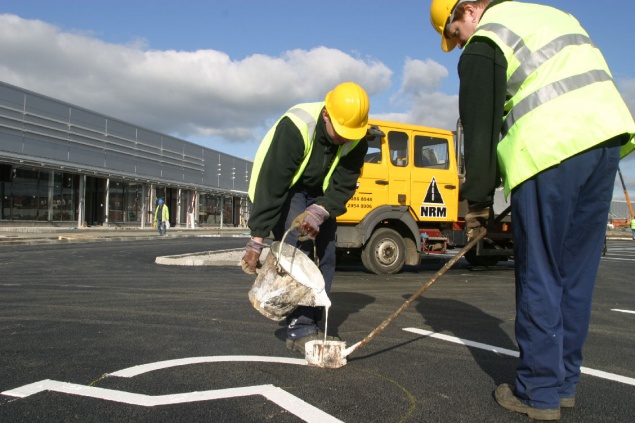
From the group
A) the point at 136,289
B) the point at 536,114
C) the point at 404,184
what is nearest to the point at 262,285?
the point at 536,114

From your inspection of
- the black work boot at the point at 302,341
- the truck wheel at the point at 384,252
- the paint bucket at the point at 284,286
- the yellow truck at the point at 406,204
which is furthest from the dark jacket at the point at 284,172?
the truck wheel at the point at 384,252

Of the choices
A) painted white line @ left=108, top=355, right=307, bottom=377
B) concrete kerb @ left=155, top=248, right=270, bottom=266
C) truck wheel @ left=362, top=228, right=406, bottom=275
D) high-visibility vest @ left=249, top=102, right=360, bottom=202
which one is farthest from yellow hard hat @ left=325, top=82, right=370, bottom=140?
concrete kerb @ left=155, top=248, right=270, bottom=266

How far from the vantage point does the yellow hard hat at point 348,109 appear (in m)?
3.32

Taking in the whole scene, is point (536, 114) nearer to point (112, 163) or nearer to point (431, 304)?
point (431, 304)

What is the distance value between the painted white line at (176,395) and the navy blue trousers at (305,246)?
82cm

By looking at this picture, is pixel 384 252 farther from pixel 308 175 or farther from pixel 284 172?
pixel 284 172

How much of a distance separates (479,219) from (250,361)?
5.27ft

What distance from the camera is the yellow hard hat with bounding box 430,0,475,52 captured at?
279cm

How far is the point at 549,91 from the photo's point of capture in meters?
2.32

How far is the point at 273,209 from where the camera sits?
11.0ft

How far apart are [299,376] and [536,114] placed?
72.2 inches

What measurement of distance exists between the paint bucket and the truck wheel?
233 inches

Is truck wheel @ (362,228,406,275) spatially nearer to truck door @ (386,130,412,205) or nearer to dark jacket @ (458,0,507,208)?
truck door @ (386,130,412,205)

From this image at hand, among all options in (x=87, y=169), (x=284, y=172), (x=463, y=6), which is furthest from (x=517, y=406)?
(x=87, y=169)
